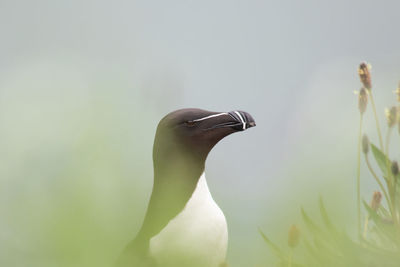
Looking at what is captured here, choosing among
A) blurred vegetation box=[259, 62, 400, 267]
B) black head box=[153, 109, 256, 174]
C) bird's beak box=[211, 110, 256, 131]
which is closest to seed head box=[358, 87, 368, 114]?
Result: blurred vegetation box=[259, 62, 400, 267]

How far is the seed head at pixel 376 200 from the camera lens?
193 millimetres

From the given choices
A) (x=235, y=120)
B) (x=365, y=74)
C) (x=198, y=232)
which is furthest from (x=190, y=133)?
(x=365, y=74)

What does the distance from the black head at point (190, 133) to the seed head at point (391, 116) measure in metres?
0.38

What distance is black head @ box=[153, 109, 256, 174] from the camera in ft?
A: 1.92

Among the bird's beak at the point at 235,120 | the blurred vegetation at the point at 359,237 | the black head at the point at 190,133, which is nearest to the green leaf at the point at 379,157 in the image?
the blurred vegetation at the point at 359,237

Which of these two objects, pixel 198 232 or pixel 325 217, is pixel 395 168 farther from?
pixel 198 232

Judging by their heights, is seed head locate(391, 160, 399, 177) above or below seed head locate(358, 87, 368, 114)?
below

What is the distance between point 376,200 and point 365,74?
2.7 inches

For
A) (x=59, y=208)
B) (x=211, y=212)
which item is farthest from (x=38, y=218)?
(x=211, y=212)

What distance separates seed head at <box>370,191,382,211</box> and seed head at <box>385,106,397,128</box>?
1.7 inches

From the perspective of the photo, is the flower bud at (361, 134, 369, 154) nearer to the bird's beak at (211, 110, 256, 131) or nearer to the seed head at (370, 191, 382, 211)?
the seed head at (370, 191, 382, 211)

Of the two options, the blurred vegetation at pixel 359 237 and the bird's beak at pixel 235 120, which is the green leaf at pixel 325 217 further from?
the bird's beak at pixel 235 120

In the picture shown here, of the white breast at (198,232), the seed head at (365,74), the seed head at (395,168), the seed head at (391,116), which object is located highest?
the seed head at (365,74)

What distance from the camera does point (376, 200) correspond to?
0.65ft
